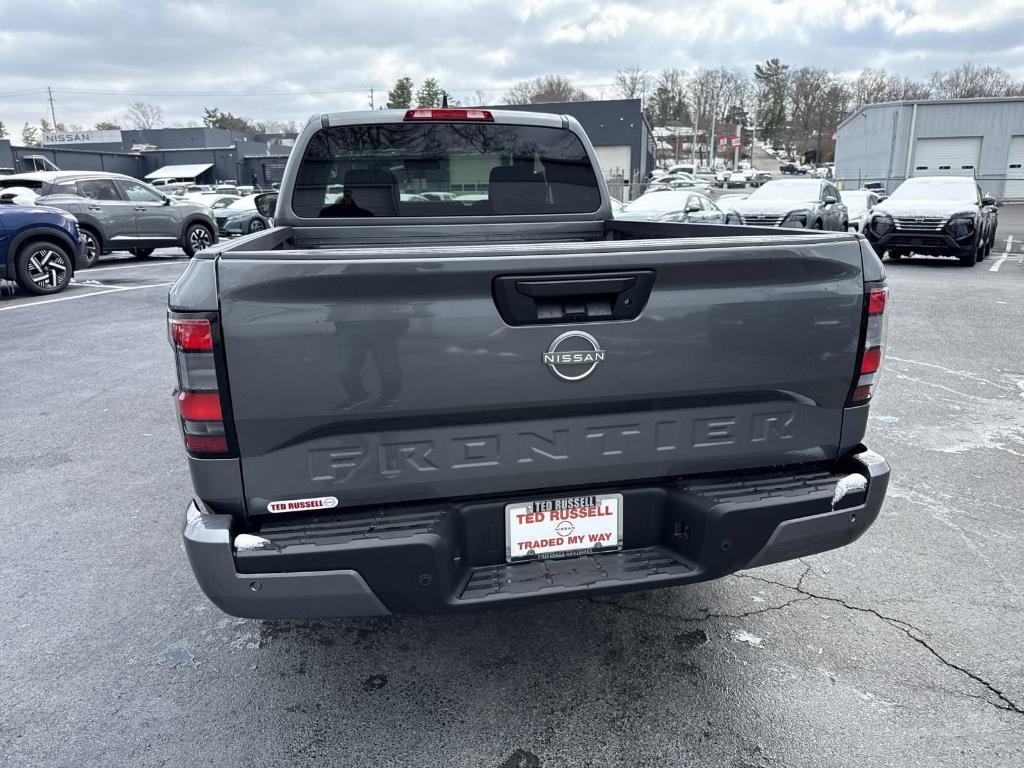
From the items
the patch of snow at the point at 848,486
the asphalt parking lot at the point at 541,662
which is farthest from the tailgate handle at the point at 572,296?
the asphalt parking lot at the point at 541,662

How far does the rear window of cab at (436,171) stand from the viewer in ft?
13.1

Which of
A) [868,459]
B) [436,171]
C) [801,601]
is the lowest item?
[801,601]

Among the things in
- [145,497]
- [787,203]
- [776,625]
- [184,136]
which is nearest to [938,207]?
[787,203]

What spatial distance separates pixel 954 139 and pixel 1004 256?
32015 millimetres

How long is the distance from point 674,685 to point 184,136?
3191 inches

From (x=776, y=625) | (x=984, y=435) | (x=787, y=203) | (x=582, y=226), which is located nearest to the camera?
(x=776, y=625)

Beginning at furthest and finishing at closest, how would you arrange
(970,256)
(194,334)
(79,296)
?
(970,256) < (79,296) < (194,334)

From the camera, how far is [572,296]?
223cm

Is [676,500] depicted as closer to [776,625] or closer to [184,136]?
[776,625]

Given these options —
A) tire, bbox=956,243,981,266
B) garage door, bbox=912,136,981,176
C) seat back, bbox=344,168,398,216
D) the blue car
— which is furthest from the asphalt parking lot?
garage door, bbox=912,136,981,176

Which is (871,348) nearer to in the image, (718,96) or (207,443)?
(207,443)

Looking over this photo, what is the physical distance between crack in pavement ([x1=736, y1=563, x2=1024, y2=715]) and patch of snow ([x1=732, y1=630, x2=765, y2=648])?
0.35 m

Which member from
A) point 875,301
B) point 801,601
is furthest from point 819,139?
point 875,301

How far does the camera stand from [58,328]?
9398 millimetres
